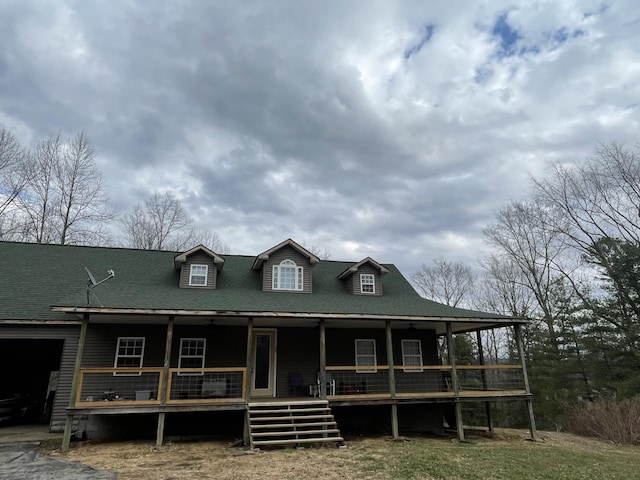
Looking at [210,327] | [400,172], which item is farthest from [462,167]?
[210,327]

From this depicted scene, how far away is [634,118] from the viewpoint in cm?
1952

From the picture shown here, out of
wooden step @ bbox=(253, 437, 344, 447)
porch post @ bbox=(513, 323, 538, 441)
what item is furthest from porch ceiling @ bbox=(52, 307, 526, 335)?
wooden step @ bbox=(253, 437, 344, 447)

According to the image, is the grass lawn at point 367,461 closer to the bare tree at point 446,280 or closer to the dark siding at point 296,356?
the dark siding at point 296,356

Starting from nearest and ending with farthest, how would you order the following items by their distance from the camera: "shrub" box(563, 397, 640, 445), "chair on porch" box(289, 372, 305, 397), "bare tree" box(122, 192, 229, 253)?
"shrub" box(563, 397, 640, 445) → "chair on porch" box(289, 372, 305, 397) → "bare tree" box(122, 192, 229, 253)

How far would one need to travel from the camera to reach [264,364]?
13992 mm

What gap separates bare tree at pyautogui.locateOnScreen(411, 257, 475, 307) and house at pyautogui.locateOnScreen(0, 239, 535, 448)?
2080 cm

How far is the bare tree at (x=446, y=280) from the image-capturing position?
3604 centimetres

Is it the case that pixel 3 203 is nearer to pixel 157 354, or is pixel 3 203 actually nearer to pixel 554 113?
pixel 157 354

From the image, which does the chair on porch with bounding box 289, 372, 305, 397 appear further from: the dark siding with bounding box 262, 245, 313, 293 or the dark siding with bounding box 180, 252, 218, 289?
the dark siding with bounding box 180, 252, 218, 289

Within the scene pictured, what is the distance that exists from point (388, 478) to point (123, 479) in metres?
4.85

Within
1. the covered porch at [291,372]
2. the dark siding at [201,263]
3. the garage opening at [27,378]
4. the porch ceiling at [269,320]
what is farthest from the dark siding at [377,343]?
the garage opening at [27,378]

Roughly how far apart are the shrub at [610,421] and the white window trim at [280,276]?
12.4 metres

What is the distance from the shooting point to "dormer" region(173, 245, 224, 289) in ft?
48.3

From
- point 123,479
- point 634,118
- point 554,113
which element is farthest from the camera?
point 634,118
